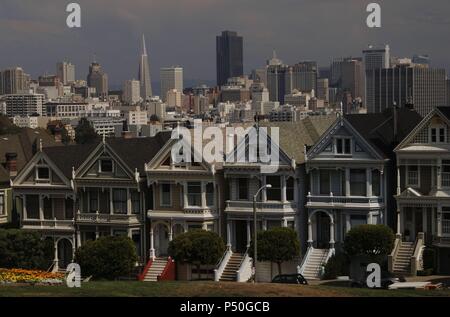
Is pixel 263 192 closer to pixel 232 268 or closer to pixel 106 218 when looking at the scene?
pixel 232 268

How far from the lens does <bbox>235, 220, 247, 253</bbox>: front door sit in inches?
2026

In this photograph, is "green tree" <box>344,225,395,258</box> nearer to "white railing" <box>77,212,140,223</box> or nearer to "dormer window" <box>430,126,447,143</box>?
"dormer window" <box>430,126,447,143</box>

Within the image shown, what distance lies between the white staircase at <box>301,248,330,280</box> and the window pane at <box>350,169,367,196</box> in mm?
2383

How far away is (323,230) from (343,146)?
3.33m

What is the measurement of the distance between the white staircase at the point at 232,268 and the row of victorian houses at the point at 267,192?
5 cm

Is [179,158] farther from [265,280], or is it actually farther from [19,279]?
[19,279]

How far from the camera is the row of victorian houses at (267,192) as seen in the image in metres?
48.2

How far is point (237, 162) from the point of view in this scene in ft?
167

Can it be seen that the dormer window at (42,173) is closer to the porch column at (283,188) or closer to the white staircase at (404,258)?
the porch column at (283,188)

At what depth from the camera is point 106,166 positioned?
53656 mm

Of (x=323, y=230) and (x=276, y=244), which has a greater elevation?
(x=323, y=230)

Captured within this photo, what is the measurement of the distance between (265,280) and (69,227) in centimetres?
879

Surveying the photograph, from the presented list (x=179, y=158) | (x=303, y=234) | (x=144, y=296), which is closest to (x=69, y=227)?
(x=179, y=158)

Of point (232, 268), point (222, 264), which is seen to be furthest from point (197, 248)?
point (232, 268)
